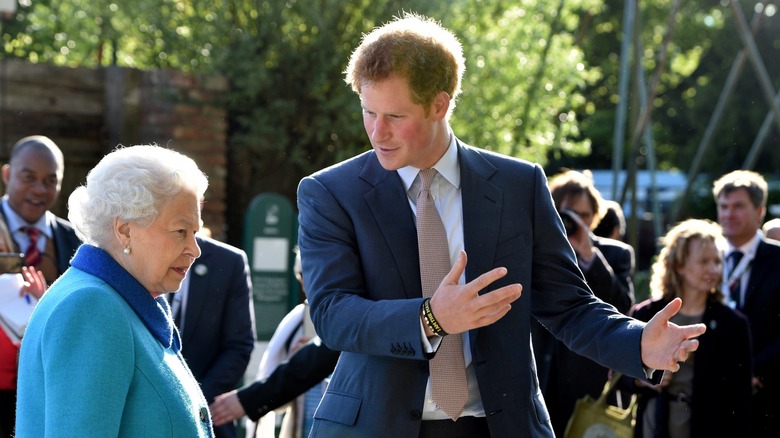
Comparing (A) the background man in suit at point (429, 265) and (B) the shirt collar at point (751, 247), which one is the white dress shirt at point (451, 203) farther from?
(B) the shirt collar at point (751, 247)

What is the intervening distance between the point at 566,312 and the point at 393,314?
2.25 feet

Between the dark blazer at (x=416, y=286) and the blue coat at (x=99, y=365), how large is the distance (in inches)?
19.0

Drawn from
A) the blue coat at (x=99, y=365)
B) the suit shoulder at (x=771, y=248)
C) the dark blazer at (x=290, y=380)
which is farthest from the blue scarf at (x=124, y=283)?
the suit shoulder at (x=771, y=248)

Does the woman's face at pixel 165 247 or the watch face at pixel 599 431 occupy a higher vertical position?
the woman's face at pixel 165 247

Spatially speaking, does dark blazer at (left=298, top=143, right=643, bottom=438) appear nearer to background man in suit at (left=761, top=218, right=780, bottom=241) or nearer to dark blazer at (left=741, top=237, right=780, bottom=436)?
dark blazer at (left=741, top=237, right=780, bottom=436)

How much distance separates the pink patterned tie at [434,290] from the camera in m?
3.23

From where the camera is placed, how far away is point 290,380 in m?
5.39

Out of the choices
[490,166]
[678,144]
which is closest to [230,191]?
[490,166]

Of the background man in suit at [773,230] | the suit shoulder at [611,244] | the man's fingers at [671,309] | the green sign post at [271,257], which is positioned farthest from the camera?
the green sign post at [271,257]

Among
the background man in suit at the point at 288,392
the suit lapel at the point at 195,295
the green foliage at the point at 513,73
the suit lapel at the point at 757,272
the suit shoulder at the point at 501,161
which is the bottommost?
the background man in suit at the point at 288,392

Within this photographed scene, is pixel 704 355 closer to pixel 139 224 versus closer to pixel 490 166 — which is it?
pixel 490 166

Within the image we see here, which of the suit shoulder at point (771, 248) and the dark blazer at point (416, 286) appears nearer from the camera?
the dark blazer at point (416, 286)

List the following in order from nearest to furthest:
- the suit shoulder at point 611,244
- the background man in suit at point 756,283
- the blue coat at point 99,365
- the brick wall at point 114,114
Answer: the blue coat at point 99,365
the suit shoulder at point 611,244
the background man in suit at point 756,283
the brick wall at point 114,114

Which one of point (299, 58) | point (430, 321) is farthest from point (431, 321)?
point (299, 58)
